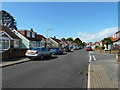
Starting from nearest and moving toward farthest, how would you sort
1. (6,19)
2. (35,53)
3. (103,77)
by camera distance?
(103,77) → (35,53) → (6,19)

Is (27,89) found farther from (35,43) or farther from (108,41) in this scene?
(108,41)

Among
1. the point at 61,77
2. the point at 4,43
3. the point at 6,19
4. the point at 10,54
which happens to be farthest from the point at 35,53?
the point at 6,19

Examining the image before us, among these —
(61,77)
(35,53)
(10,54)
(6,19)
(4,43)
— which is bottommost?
(61,77)

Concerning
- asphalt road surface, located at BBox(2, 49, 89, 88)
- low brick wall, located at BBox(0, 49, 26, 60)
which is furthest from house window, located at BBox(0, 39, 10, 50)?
asphalt road surface, located at BBox(2, 49, 89, 88)

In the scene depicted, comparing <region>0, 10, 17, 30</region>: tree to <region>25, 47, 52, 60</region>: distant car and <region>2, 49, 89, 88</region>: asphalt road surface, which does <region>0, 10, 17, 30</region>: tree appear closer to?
<region>25, 47, 52, 60</region>: distant car

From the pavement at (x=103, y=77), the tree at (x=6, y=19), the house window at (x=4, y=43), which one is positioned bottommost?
the pavement at (x=103, y=77)

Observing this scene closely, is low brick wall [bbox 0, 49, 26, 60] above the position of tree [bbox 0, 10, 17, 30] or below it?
below

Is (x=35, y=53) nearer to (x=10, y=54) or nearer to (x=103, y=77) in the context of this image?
(x=10, y=54)

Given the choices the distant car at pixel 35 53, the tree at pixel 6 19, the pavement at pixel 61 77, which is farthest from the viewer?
the tree at pixel 6 19

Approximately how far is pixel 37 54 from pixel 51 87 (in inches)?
373

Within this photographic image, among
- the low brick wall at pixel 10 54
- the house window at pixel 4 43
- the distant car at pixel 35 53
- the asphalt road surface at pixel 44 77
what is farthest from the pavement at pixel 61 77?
the house window at pixel 4 43

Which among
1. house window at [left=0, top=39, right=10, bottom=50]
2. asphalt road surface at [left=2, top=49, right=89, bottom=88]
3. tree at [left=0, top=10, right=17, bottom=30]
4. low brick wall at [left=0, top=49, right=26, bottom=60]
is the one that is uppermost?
tree at [left=0, top=10, right=17, bottom=30]

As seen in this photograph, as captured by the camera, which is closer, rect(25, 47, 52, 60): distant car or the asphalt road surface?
the asphalt road surface

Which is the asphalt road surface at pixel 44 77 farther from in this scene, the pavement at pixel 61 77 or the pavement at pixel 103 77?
the pavement at pixel 103 77
